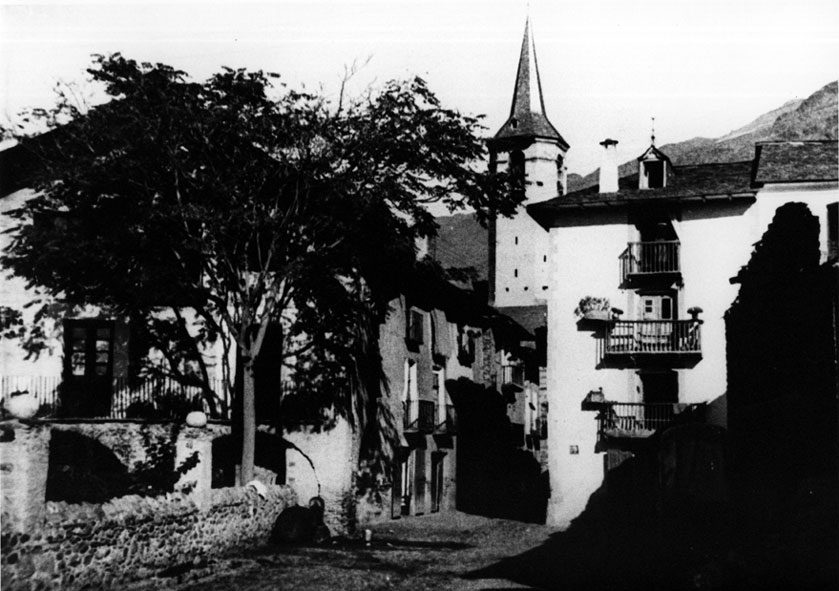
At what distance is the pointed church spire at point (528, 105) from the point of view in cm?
5447

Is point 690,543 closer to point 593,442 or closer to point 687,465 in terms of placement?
point 687,465

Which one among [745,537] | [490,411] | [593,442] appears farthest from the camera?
[490,411]

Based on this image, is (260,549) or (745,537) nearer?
(745,537)

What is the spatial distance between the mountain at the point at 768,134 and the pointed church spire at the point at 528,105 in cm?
732

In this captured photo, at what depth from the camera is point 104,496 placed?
68.0 feet

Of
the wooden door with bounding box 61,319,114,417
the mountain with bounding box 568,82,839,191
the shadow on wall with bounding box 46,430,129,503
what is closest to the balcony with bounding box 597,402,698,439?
the shadow on wall with bounding box 46,430,129,503

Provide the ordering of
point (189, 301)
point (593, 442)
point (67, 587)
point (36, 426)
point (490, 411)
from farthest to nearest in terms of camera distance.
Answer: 1. point (490, 411)
2. point (593, 442)
3. point (189, 301)
4. point (67, 587)
5. point (36, 426)

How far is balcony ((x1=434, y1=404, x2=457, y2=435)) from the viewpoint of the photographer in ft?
108

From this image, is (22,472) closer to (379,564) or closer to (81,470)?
(379,564)

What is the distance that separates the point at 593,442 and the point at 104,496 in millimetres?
14038

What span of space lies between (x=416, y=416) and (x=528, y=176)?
27155 millimetres

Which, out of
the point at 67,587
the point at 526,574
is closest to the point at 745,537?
the point at 526,574

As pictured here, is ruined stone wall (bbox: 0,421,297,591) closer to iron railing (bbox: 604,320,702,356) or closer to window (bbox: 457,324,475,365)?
iron railing (bbox: 604,320,702,356)

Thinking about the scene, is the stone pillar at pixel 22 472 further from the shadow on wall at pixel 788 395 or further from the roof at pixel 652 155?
the roof at pixel 652 155
